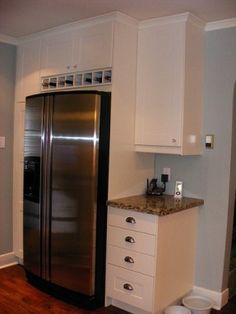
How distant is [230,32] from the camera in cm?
294

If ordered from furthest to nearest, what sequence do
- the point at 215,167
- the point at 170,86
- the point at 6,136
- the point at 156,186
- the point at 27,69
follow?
the point at 6,136
the point at 27,69
the point at 156,186
the point at 215,167
the point at 170,86

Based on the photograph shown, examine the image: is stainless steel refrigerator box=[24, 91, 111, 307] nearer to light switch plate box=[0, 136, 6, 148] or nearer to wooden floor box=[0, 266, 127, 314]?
wooden floor box=[0, 266, 127, 314]

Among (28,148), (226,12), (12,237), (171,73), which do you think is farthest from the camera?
(12,237)

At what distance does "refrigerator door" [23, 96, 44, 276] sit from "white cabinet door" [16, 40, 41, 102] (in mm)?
396

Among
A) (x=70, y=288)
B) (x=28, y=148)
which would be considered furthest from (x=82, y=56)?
(x=70, y=288)

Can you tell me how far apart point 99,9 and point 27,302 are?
2.52 metres

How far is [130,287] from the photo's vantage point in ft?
9.19

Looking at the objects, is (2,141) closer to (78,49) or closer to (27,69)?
(27,69)

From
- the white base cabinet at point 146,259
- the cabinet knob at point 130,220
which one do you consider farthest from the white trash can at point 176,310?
the cabinet knob at point 130,220

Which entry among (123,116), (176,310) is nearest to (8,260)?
(176,310)

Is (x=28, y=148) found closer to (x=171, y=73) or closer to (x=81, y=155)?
(x=81, y=155)

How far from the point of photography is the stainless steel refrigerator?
2.80 meters

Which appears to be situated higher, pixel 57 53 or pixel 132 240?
pixel 57 53

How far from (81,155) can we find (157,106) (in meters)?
0.79
